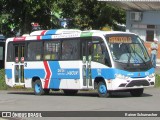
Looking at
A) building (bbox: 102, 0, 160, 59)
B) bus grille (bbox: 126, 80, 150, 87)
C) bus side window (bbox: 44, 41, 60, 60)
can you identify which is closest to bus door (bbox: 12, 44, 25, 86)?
bus side window (bbox: 44, 41, 60, 60)

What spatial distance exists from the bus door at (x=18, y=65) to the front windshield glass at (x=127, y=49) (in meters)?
5.68

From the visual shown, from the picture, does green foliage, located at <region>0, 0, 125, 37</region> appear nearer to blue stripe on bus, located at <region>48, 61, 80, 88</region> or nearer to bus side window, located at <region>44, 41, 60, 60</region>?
bus side window, located at <region>44, 41, 60, 60</region>

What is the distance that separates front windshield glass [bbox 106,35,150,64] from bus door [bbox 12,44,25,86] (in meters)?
5.68

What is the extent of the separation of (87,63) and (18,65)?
485 cm

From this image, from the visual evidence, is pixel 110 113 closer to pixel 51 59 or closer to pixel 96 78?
pixel 96 78

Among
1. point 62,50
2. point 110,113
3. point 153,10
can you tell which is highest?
point 153,10

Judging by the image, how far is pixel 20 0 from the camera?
104ft

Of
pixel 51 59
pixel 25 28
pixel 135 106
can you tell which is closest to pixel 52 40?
pixel 51 59

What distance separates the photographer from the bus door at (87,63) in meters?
21.4

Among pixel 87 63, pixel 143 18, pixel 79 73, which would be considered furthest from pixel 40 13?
pixel 87 63

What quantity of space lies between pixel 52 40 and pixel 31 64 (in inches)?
67.1

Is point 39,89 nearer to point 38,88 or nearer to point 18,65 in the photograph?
point 38,88

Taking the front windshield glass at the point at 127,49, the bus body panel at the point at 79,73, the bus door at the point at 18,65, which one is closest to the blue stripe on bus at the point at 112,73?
the bus body panel at the point at 79,73

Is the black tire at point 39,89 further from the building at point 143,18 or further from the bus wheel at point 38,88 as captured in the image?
the building at point 143,18
